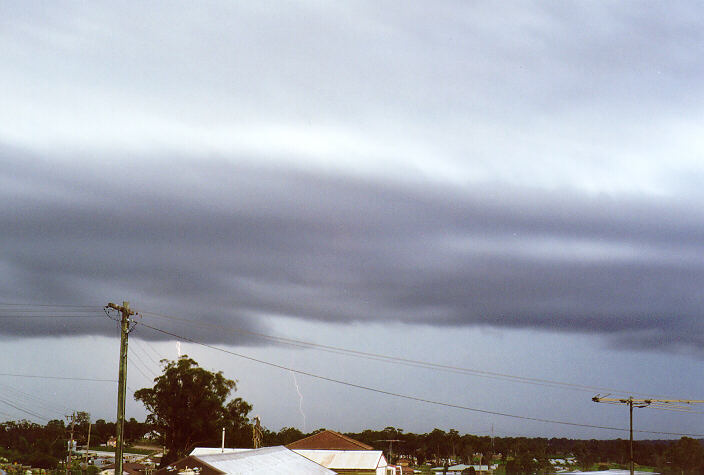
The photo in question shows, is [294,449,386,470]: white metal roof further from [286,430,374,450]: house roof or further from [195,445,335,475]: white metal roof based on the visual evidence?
[195,445,335,475]: white metal roof

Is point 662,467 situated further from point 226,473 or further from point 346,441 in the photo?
point 226,473

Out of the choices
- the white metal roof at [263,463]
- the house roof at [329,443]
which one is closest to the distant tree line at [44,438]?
the house roof at [329,443]

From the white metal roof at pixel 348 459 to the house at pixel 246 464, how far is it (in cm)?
1906

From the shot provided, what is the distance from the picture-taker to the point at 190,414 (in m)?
106

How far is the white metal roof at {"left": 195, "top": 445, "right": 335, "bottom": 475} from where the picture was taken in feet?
145

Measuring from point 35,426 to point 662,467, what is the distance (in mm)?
164950

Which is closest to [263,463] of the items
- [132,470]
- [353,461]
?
[353,461]

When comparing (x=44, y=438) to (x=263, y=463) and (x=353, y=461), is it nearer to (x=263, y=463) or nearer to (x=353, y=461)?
(x=353, y=461)

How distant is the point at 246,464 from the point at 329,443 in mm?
54009

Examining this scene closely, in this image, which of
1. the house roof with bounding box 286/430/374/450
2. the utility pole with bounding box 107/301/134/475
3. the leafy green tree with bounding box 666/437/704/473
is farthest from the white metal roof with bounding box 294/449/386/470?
the leafy green tree with bounding box 666/437/704/473

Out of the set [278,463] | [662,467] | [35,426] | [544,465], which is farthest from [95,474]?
[662,467]

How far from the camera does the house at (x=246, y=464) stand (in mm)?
42062

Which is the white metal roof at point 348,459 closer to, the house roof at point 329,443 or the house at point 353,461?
the house at point 353,461

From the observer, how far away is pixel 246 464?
158ft
